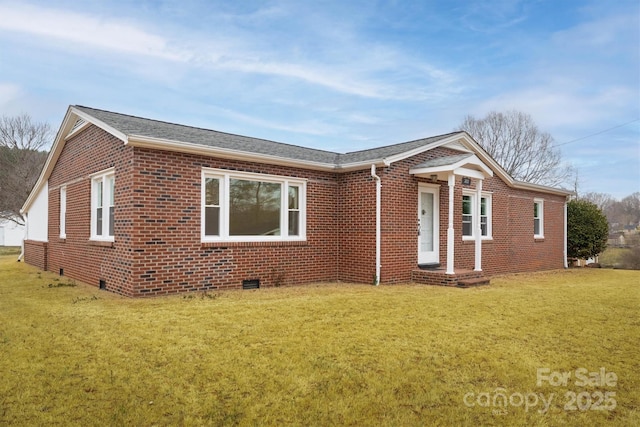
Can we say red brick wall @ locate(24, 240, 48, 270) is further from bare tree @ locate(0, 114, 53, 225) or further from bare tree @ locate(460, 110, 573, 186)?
bare tree @ locate(460, 110, 573, 186)

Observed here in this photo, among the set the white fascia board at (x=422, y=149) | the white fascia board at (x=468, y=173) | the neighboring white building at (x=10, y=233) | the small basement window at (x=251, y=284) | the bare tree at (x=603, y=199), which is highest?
the bare tree at (x=603, y=199)

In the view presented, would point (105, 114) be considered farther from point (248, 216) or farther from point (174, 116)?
point (174, 116)

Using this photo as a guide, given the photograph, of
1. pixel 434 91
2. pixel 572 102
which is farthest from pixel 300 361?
pixel 572 102

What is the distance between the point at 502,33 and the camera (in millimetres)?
13898

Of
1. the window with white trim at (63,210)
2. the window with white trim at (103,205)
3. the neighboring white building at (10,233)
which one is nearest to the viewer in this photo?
the window with white trim at (103,205)

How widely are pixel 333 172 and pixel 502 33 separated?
7.78m

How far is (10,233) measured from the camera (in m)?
34.0

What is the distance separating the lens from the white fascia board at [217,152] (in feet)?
26.7

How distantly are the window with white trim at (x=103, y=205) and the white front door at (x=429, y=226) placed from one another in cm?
784

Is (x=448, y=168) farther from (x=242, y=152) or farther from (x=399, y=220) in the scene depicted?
A: (x=242, y=152)

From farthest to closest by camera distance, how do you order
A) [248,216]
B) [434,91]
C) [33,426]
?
1. [434,91]
2. [248,216]
3. [33,426]

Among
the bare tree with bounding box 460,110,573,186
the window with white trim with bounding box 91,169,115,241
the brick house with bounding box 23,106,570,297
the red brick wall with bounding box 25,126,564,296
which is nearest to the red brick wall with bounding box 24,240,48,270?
the red brick wall with bounding box 25,126,564,296

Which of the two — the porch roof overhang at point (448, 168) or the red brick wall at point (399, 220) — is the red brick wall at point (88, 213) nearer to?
the red brick wall at point (399, 220)

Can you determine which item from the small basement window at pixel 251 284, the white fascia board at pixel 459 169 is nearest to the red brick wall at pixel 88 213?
the small basement window at pixel 251 284
